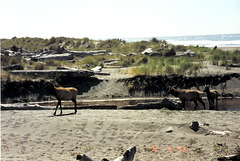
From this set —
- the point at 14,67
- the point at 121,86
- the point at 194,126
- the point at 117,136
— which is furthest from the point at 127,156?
the point at 14,67

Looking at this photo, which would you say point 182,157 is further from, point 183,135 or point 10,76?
point 10,76

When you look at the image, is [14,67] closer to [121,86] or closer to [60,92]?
[121,86]

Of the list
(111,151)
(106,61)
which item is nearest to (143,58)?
(106,61)

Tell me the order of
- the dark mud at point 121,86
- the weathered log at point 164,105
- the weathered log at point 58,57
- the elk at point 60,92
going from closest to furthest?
1. the elk at point 60,92
2. the weathered log at point 164,105
3. the dark mud at point 121,86
4. the weathered log at point 58,57

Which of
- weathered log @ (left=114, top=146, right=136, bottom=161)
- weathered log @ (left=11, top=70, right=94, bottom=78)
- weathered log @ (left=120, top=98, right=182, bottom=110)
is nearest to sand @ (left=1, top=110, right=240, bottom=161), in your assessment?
weathered log @ (left=120, top=98, right=182, bottom=110)

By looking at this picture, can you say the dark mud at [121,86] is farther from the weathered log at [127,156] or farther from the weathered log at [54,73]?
the weathered log at [127,156]

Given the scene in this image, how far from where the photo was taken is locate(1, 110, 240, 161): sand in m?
9.49

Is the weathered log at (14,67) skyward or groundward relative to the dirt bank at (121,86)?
skyward

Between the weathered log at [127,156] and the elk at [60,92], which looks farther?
the elk at [60,92]

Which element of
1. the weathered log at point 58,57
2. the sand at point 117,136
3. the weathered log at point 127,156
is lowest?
the sand at point 117,136

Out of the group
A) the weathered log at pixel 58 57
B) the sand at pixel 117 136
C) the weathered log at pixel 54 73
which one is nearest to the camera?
the sand at pixel 117 136

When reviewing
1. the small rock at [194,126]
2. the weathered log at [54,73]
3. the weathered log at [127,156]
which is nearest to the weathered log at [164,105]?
the small rock at [194,126]

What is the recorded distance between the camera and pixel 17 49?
3784 centimetres

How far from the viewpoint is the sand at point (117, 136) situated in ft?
31.1
